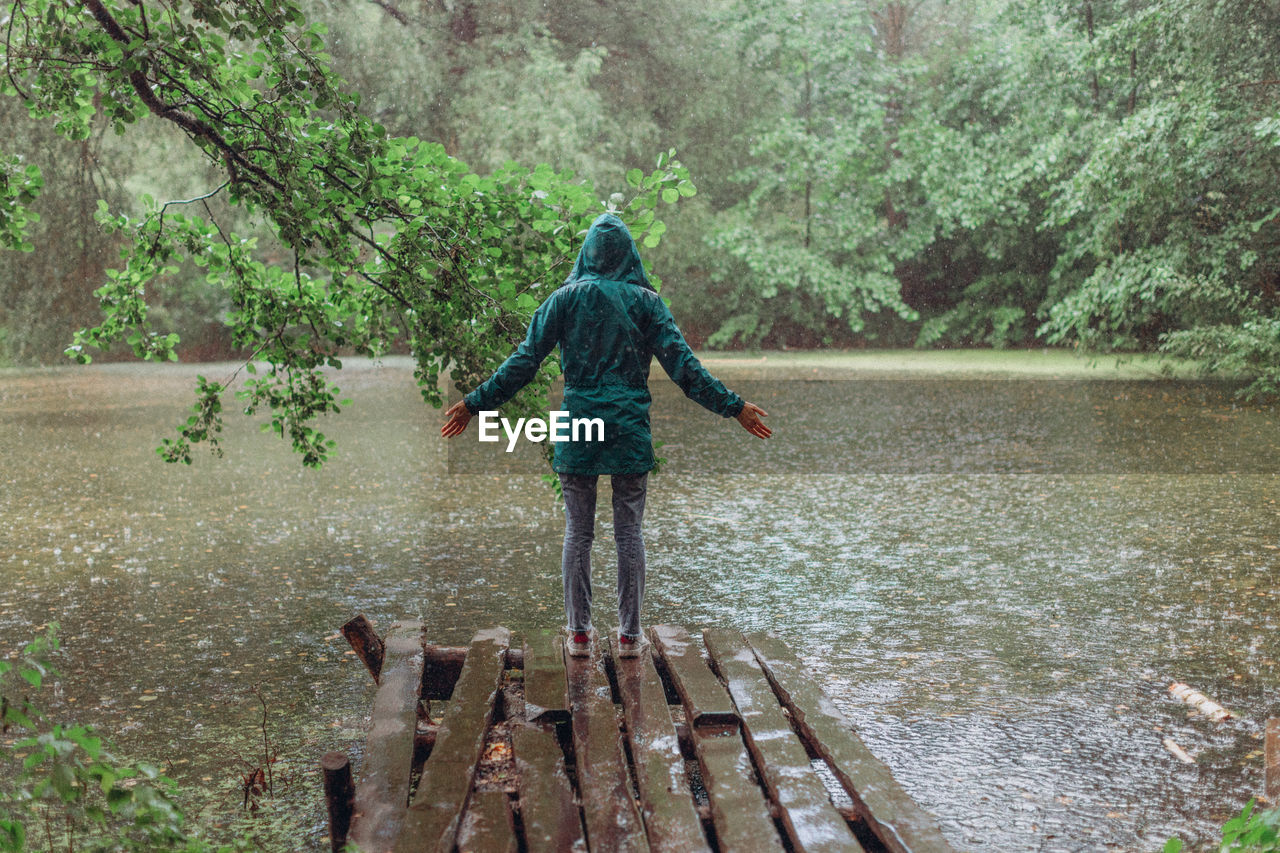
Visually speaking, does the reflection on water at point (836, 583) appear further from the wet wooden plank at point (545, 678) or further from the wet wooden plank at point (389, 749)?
the wet wooden plank at point (545, 678)

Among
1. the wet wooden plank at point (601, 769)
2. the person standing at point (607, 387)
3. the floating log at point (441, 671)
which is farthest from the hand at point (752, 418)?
the floating log at point (441, 671)

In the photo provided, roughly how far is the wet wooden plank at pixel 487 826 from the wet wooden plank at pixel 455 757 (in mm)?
27

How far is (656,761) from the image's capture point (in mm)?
3322

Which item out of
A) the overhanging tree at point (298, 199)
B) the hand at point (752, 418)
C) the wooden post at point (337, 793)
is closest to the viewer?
the wooden post at point (337, 793)

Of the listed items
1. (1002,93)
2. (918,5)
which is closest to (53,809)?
(1002,93)

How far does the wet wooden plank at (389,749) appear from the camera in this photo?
2.90 metres

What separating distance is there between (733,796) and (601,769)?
39cm

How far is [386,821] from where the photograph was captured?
2932 mm

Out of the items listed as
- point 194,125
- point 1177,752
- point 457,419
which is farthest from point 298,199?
point 1177,752

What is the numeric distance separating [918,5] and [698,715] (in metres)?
37.1

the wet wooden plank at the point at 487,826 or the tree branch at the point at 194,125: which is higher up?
the tree branch at the point at 194,125

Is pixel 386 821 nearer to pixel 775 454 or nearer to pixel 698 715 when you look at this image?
pixel 698 715

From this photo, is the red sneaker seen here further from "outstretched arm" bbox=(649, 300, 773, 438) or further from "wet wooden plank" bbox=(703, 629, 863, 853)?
"outstretched arm" bbox=(649, 300, 773, 438)

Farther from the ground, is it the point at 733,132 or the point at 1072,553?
the point at 733,132
